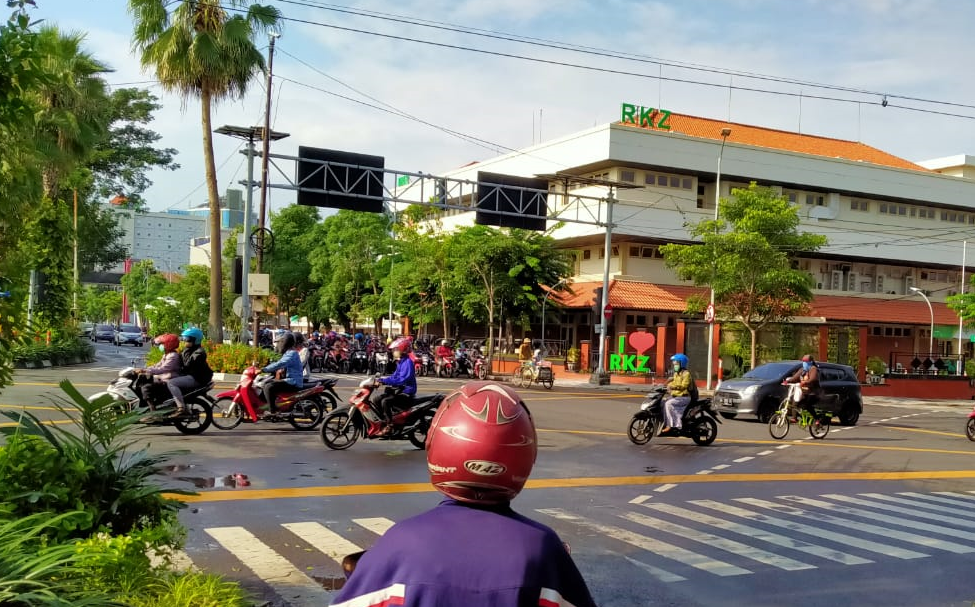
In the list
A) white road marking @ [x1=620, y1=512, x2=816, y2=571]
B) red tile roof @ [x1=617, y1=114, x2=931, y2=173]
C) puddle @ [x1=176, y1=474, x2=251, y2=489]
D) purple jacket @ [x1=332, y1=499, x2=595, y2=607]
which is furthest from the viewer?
red tile roof @ [x1=617, y1=114, x2=931, y2=173]

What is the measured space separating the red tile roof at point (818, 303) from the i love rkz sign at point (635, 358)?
13.6 feet

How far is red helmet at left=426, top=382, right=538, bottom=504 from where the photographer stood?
86.7 inches

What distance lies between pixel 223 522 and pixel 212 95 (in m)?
20.2

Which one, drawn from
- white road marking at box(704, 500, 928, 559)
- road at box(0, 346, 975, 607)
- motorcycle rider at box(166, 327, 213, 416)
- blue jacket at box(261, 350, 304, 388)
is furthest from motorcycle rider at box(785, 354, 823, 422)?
motorcycle rider at box(166, 327, 213, 416)

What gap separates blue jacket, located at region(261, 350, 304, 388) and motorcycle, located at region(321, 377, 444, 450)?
1609 millimetres

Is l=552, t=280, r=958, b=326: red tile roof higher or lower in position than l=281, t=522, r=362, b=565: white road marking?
higher

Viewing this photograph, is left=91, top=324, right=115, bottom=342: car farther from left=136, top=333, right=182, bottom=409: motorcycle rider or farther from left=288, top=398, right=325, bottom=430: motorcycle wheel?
left=136, top=333, right=182, bottom=409: motorcycle rider

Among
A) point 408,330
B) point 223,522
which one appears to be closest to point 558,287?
point 408,330

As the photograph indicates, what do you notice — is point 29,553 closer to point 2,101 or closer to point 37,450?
point 37,450

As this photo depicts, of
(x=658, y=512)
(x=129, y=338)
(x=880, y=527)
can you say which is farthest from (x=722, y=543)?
(x=129, y=338)

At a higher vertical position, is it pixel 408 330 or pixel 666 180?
pixel 666 180

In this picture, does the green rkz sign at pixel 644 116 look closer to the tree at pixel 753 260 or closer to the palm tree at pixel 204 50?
the tree at pixel 753 260

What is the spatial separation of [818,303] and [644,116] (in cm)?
1430

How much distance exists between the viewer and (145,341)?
71.9 meters
